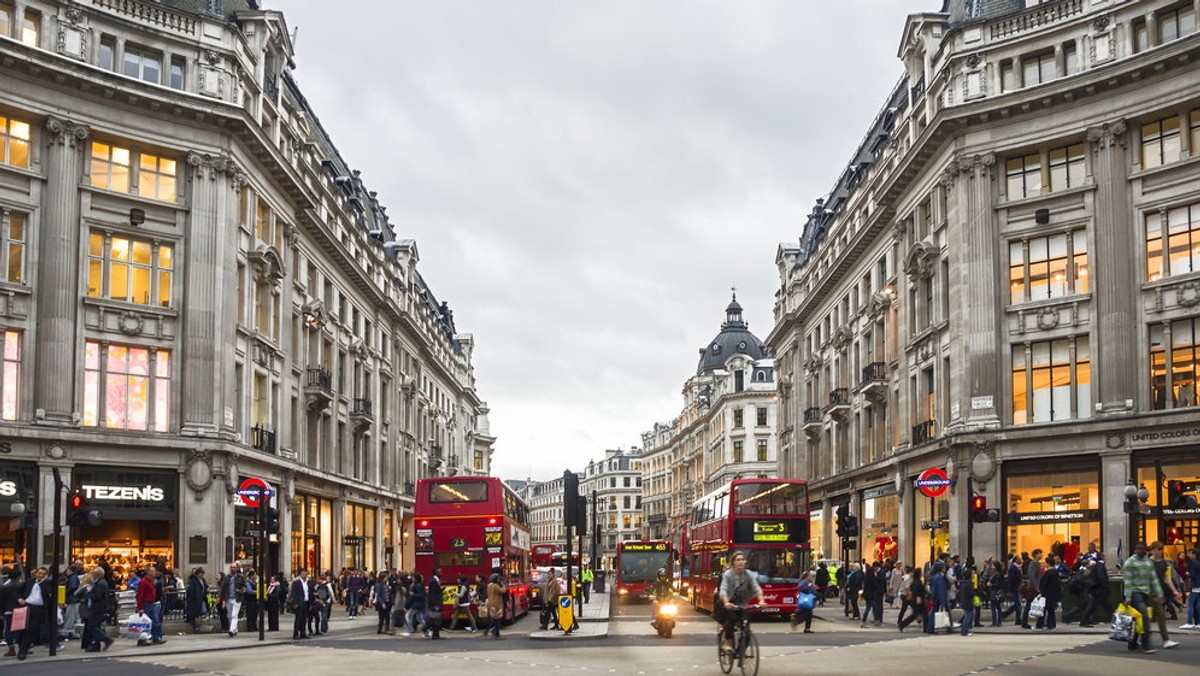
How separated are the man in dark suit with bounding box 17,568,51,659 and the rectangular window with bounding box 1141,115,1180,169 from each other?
31.9 meters

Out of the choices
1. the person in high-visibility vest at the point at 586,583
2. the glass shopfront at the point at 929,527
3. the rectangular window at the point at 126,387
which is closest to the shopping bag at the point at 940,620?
the glass shopfront at the point at 929,527

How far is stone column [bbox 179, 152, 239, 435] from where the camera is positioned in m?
41.9

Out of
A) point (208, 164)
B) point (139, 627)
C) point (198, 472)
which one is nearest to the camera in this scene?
point (139, 627)

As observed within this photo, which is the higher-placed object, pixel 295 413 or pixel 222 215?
pixel 222 215

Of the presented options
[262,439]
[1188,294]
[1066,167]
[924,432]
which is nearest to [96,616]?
[262,439]

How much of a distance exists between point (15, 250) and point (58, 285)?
1.53 metres

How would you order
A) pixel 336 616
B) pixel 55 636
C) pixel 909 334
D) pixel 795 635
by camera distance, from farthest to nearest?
pixel 909 334 → pixel 336 616 → pixel 795 635 → pixel 55 636

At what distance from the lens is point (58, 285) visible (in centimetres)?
3881

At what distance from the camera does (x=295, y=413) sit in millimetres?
54000

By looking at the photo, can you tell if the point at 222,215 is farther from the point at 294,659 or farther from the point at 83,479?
the point at 294,659

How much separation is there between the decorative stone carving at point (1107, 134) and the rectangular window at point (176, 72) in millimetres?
28524

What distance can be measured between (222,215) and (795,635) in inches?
939

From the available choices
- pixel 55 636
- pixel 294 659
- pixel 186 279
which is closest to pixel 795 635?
pixel 294 659

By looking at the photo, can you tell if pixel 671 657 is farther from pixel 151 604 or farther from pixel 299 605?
pixel 151 604
